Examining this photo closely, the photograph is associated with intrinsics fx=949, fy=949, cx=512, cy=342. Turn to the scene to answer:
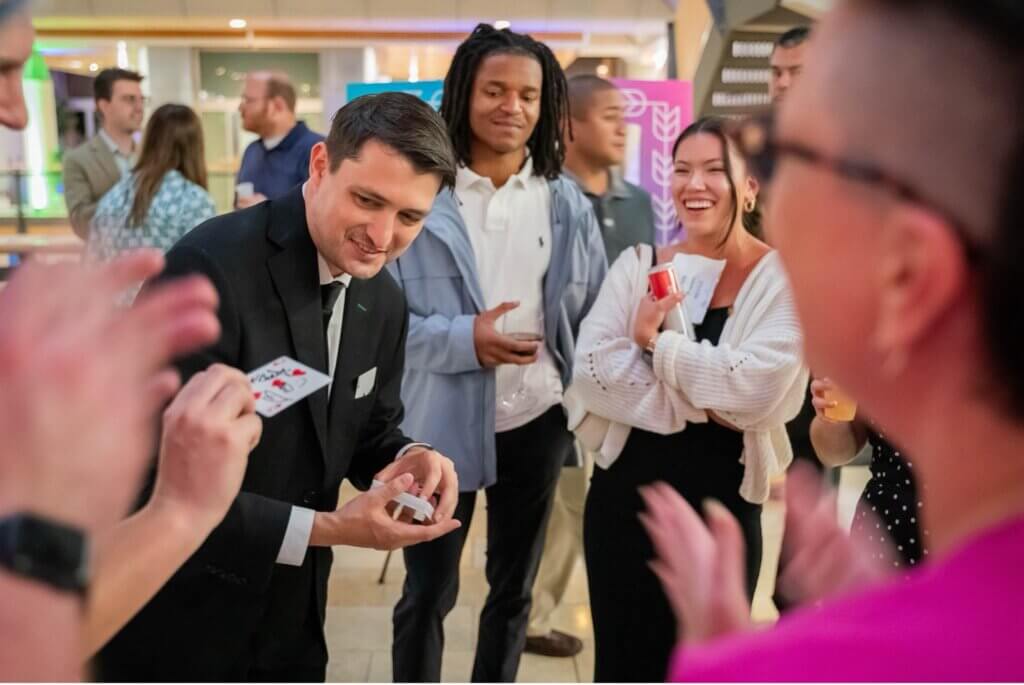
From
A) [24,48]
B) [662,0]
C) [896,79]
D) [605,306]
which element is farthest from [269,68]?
[896,79]

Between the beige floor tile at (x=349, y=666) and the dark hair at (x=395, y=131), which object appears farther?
the beige floor tile at (x=349, y=666)

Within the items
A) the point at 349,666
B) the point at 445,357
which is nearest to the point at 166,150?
the point at 445,357

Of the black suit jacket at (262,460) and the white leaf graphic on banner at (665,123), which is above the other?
the white leaf graphic on banner at (665,123)

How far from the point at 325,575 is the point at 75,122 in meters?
11.2

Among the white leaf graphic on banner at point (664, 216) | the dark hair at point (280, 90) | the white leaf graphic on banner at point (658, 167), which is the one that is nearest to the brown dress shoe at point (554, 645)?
the white leaf graphic on banner at point (664, 216)

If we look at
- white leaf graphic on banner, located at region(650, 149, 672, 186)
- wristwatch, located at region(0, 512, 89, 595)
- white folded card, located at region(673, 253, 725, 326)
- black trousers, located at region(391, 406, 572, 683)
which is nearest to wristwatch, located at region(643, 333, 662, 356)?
white folded card, located at region(673, 253, 725, 326)

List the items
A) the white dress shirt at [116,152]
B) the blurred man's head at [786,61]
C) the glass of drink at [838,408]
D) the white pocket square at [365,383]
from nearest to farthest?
the white pocket square at [365,383] → the glass of drink at [838,408] → the blurred man's head at [786,61] → the white dress shirt at [116,152]

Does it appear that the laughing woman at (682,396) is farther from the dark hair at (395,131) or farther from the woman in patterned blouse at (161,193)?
the woman in patterned blouse at (161,193)

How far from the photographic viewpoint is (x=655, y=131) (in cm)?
509

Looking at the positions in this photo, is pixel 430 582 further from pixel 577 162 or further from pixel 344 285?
pixel 577 162

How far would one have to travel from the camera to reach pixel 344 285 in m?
1.88

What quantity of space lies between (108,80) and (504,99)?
3207 millimetres

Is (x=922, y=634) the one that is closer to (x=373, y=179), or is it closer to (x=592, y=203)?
(x=373, y=179)

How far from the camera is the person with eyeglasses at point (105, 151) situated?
4742mm
